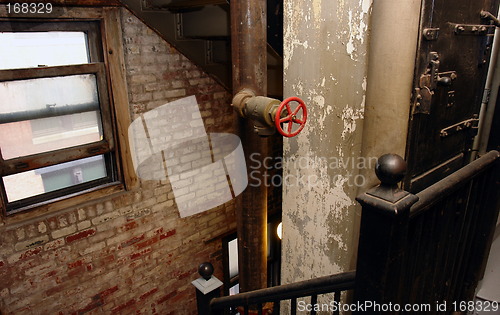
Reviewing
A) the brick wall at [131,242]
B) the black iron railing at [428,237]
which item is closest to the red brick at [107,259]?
the brick wall at [131,242]

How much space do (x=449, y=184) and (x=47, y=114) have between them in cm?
273

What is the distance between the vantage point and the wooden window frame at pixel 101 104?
256 cm

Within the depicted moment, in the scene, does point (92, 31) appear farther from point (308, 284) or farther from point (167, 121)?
point (308, 284)

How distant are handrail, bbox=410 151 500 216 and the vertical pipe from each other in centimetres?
118

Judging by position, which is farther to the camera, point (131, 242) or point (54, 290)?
point (131, 242)

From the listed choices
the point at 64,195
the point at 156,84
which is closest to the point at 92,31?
the point at 156,84

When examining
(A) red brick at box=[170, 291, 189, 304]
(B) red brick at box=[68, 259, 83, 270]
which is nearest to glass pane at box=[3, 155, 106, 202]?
(B) red brick at box=[68, 259, 83, 270]

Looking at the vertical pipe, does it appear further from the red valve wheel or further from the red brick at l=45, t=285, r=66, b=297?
the red brick at l=45, t=285, r=66, b=297

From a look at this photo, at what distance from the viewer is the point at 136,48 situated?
2980 millimetres

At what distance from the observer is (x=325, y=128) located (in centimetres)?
167

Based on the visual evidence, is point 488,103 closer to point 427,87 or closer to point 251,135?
point 427,87

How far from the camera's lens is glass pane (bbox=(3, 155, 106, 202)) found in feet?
8.87

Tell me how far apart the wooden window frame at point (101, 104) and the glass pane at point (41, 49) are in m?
0.06

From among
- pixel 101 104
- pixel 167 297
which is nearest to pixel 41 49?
pixel 101 104
